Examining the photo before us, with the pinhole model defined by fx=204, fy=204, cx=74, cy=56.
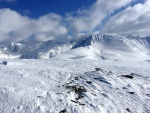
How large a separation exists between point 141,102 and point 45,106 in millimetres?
8987

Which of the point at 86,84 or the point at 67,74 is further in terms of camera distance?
the point at 67,74

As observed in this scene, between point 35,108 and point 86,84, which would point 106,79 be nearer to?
point 86,84

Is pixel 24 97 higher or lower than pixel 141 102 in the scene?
higher

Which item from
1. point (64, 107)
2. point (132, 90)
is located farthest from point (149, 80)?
point (64, 107)

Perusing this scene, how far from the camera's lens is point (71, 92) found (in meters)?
19.5

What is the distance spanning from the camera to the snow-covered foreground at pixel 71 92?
16502 millimetres

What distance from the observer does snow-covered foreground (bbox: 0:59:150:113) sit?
16.5m

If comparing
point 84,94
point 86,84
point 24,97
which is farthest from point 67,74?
point 24,97

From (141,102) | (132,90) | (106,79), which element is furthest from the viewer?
(106,79)

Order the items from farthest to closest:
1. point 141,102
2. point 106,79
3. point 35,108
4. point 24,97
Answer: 1. point 106,79
2. point 141,102
3. point 24,97
4. point 35,108

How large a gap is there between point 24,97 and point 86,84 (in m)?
7.94

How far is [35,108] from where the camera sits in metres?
15.9

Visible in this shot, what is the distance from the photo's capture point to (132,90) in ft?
70.5

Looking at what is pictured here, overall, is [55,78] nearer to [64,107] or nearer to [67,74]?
[67,74]
